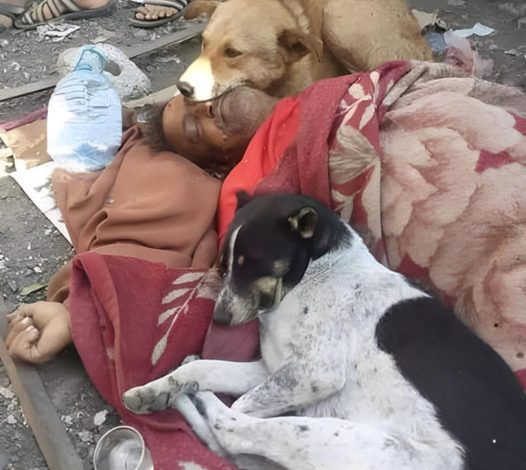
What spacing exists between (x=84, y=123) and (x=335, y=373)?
202 cm

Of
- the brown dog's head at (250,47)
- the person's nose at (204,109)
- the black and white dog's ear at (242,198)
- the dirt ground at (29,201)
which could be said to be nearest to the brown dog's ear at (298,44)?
the brown dog's head at (250,47)

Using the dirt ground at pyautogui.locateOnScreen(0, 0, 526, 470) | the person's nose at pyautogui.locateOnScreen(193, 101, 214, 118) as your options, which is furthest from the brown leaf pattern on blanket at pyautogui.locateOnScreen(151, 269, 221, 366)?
the person's nose at pyautogui.locateOnScreen(193, 101, 214, 118)

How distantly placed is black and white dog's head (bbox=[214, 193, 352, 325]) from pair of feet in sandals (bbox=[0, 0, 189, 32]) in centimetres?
339

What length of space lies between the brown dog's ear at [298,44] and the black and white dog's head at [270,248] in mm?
1633

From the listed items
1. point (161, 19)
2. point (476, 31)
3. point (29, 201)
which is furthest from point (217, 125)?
point (476, 31)

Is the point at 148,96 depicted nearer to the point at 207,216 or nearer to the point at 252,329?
the point at 207,216

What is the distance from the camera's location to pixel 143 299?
2920mm

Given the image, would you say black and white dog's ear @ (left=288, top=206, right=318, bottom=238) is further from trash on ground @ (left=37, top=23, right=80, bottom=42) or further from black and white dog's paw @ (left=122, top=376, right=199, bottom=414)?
trash on ground @ (left=37, top=23, right=80, bottom=42)

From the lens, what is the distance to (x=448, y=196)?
2840 millimetres

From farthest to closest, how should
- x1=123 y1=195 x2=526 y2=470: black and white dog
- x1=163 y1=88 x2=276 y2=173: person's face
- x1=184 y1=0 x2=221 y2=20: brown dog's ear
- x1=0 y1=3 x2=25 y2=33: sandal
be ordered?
x1=0 y1=3 x2=25 y2=33: sandal, x1=184 y1=0 x2=221 y2=20: brown dog's ear, x1=163 y1=88 x2=276 y2=173: person's face, x1=123 y1=195 x2=526 y2=470: black and white dog

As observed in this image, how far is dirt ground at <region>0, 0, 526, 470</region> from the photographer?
112 inches

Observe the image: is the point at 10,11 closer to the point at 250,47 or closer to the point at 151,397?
the point at 250,47

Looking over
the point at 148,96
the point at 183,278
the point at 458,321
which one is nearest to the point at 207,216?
the point at 183,278

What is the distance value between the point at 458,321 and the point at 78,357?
1388mm
